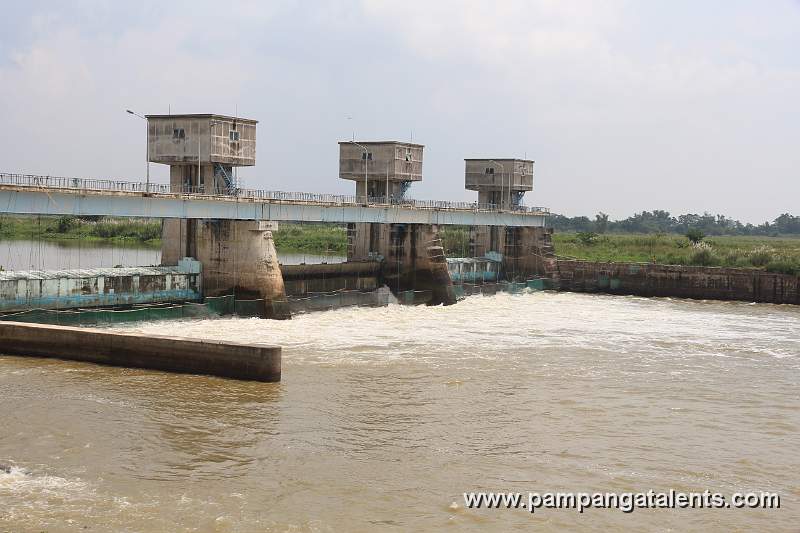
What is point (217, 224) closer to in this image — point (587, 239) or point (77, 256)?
point (77, 256)

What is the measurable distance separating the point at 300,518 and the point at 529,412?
9.60 metres

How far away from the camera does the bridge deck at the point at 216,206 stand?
3119cm

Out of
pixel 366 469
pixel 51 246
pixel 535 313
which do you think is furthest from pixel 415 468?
pixel 51 246

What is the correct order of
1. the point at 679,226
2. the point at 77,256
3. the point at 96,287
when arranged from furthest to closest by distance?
the point at 679,226, the point at 77,256, the point at 96,287

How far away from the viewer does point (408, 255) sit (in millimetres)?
53562

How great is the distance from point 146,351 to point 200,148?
16722 millimetres

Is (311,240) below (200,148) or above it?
below

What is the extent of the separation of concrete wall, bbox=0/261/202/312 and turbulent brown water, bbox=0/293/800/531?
3045 mm

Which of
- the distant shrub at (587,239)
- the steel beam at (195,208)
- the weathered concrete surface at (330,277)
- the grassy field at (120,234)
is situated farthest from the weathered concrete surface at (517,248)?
the grassy field at (120,234)

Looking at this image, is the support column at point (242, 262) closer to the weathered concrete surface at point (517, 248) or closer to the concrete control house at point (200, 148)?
the concrete control house at point (200, 148)

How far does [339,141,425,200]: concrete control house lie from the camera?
54.3 m

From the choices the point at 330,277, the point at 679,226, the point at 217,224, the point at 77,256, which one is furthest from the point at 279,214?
the point at 679,226

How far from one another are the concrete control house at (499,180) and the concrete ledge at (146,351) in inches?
1667

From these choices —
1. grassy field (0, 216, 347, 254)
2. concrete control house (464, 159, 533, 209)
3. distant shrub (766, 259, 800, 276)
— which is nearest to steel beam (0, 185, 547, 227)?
concrete control house (464, 159, 533, 209)
